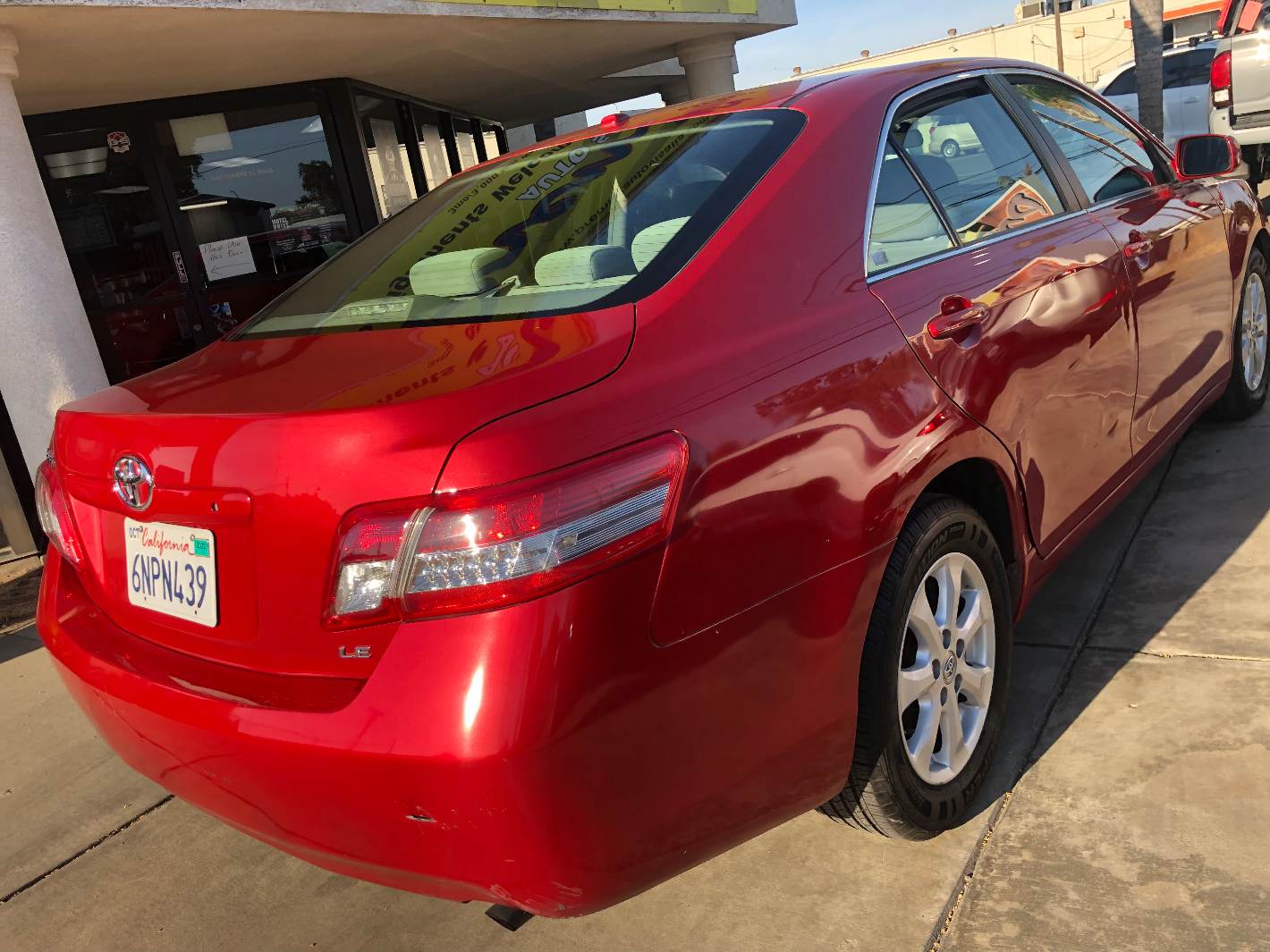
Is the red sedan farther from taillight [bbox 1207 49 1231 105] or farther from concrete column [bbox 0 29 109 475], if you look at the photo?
taillight [bbox 1207 49 1231 105]

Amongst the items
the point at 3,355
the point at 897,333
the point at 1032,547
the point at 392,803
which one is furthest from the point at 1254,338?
the point at 3,355

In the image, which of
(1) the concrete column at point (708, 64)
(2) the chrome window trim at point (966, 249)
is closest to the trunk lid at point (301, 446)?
(2) the chrome window trim at point (966, 249)

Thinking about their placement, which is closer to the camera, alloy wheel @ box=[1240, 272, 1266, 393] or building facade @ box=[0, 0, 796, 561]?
alloy wheel @ box=[1240, 272, 1266, 393]

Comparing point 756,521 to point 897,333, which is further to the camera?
point 897,333

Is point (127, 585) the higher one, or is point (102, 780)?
point (127, 585)

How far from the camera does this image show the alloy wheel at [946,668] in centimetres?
214

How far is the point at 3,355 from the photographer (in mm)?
5184

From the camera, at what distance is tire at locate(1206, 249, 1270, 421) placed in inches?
164

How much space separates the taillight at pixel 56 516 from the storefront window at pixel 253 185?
663cm

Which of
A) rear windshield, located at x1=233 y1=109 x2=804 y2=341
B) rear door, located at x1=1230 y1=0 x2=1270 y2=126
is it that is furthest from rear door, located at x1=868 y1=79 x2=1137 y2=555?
rear door, located at x1=1230 y1=0 x2=1270 y2=126

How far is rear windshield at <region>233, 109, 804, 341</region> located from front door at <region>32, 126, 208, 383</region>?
6.08 meters

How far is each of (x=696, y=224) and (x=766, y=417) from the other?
1.53ft

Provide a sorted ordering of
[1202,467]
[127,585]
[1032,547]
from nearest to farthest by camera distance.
Answer: 1. [127,585]
2. [1032,547]
3. [1202,467]

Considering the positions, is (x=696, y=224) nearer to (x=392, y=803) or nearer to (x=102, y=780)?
(x=392, y=803)
